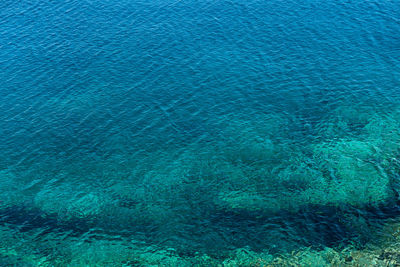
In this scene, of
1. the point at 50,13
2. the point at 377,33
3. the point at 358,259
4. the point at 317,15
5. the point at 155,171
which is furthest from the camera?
the point at 50,13

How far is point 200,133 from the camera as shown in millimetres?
70812

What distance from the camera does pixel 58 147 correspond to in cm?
6988

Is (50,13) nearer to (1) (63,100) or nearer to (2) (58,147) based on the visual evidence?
(1) (63,100)

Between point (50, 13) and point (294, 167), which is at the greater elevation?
point (50, 13)

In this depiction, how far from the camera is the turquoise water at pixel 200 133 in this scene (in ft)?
173

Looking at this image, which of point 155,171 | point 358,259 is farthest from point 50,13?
point 358,259

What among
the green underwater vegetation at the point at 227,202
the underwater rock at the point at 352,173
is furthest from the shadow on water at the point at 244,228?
the underwater rock at the point at 352,173

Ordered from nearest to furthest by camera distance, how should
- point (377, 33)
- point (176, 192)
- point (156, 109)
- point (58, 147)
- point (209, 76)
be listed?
point (176, 192), point (58, 147), point (156, 109), point (209, 76), point (377, 33)

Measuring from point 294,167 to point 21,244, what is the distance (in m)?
45.9

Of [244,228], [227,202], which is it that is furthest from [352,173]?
[227,202]

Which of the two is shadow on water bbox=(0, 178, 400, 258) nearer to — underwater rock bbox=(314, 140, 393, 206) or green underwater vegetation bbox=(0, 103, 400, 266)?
green underwater vegetation bbox=(0, 103, 400, 266)

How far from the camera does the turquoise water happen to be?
52688mm

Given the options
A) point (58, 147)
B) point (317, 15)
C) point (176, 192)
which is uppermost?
point (317, 15)

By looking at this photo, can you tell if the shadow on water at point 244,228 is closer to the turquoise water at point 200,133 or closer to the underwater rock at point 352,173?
the turquoise water at point 200,133
